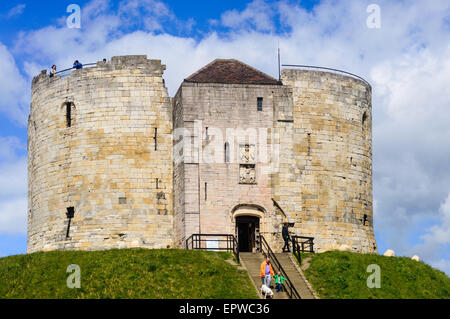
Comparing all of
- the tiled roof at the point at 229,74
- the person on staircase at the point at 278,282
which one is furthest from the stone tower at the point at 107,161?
the person on staircase at the point at 278,282

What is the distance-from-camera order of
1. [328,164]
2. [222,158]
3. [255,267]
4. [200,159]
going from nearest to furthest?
[255,267]
[200,159]
[222,158]
[328,164]

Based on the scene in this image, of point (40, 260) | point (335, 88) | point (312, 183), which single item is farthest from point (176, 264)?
point (335, 88)

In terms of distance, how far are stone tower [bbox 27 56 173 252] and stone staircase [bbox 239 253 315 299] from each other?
5.71 m

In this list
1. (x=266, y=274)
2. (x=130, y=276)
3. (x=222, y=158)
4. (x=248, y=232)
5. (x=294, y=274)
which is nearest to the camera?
(x=266, y=274)

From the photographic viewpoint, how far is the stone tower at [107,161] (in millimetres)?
38469

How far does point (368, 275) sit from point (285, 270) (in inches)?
122

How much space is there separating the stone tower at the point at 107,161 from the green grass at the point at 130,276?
173 inches

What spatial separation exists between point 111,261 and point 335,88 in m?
14.3

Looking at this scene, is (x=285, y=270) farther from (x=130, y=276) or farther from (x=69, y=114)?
(x=69, y=114)

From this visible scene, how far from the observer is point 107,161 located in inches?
1537

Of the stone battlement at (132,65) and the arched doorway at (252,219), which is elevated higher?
the stone battlement at (132,65)

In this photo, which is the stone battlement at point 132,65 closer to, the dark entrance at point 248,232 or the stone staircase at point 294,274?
the dark entrance at point 248,232

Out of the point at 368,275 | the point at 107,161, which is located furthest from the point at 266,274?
the point at 107,161
